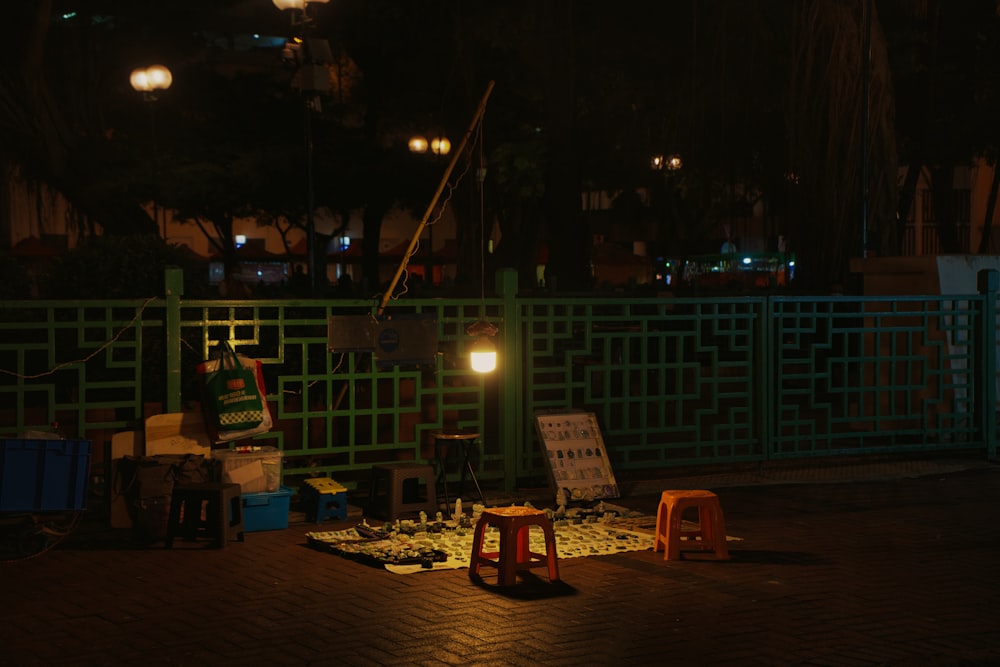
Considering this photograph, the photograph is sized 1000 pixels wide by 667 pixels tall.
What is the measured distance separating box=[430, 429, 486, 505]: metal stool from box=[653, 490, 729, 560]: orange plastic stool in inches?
94.1

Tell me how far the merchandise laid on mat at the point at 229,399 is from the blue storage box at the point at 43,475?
4.47 ft

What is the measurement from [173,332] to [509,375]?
11.2 feet

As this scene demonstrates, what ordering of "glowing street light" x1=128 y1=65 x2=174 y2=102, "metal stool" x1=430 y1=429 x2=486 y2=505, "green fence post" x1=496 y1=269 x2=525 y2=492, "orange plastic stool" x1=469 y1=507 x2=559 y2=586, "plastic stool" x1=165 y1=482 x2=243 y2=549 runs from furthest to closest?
"glowing street light" x1=128 y1=65 x2=174 y2=102, "green fence post" x1=496 y1=269 x2=525 y2=492, "metal stool" x1=430 y1=429 x2=486 y2=505, "plastic stool" x1=165 y1=482 x2=243 y2=549, "orange plastic stool" x1=469 y1=507 x2=559 y2=586

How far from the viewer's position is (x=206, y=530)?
9.69 meters

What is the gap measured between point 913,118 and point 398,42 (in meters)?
17.4

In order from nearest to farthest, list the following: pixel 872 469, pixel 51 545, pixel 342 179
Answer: pixel 51 545
pixel 872 469
pixel 342 179

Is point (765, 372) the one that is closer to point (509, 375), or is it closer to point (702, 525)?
point (509, 375)

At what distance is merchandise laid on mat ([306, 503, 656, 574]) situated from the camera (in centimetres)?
891

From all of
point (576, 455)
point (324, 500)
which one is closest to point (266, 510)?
point (324, 500)

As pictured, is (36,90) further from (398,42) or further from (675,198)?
(675,198)

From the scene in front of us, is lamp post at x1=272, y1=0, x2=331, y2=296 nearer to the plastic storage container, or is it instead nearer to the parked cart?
the plastic storage container

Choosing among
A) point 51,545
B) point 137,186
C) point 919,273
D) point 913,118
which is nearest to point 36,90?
point 137,186

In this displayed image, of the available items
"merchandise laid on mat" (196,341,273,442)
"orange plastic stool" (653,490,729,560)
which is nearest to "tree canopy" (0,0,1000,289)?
"merchandise laid on mat" (196,341,273,442)

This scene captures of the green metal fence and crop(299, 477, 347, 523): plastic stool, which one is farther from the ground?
the green metal fence
